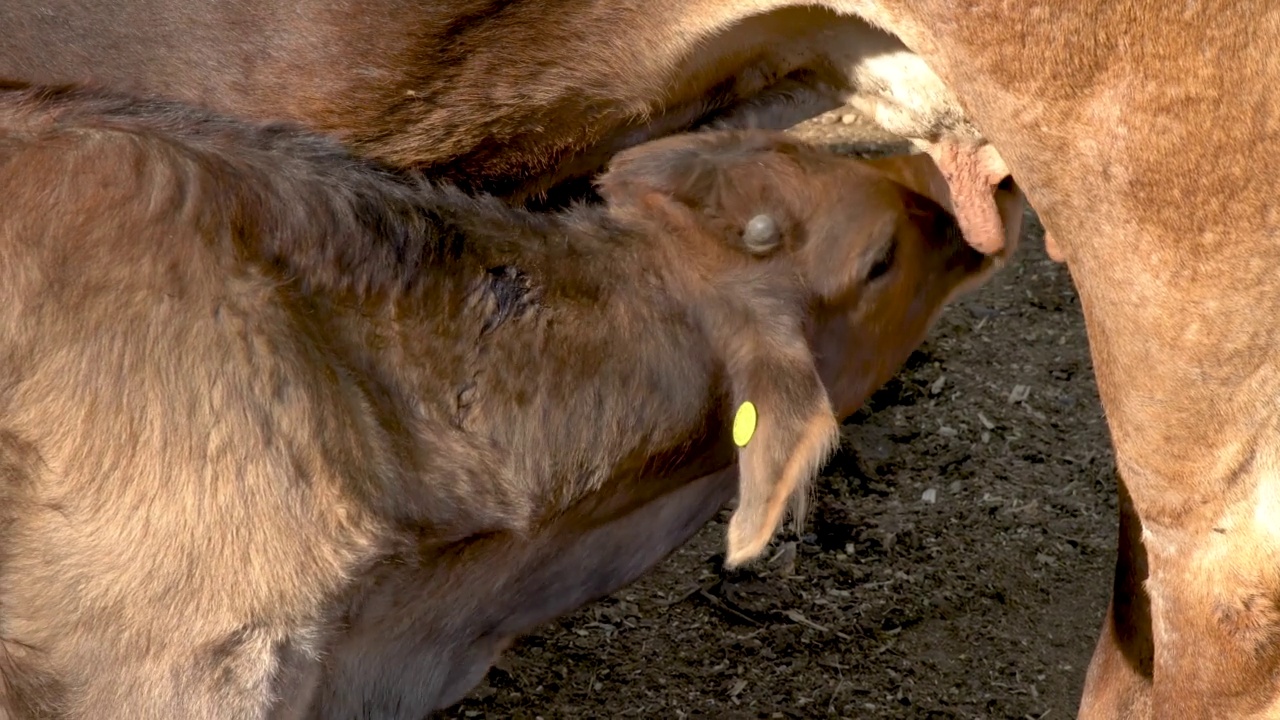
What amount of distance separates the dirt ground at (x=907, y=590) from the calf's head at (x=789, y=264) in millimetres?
970

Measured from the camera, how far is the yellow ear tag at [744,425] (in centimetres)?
301

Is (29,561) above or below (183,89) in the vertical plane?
below

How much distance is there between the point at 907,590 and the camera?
4.54m

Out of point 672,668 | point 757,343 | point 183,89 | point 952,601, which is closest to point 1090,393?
point 952,601

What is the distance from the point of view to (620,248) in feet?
10.7

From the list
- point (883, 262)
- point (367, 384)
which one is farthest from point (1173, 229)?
point (367, 384)

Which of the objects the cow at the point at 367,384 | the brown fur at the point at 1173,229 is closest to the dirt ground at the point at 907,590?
the cow at the point at 367,384

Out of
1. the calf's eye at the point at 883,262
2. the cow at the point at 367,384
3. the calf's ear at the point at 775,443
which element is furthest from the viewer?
the calf's eye at the point at 883,262

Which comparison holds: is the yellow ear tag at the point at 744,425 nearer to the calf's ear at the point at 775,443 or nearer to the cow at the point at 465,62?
the calf's ear at the point at 775,443

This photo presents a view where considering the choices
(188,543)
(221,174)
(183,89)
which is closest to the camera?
(188,543)

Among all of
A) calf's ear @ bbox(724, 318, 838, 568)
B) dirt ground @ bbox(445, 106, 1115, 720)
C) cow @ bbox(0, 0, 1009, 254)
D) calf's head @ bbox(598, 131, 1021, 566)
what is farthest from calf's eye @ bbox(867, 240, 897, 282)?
dirt ground @ bbox(445, 106, 1115, 720)

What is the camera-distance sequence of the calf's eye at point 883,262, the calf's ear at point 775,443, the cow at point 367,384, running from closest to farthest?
the cow at point 367,384 < the calf's ear at point 775,443 < the calf's eye at point 883,262

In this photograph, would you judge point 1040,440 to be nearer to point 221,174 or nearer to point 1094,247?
point 1094,247

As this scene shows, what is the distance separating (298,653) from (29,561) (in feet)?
1.46
